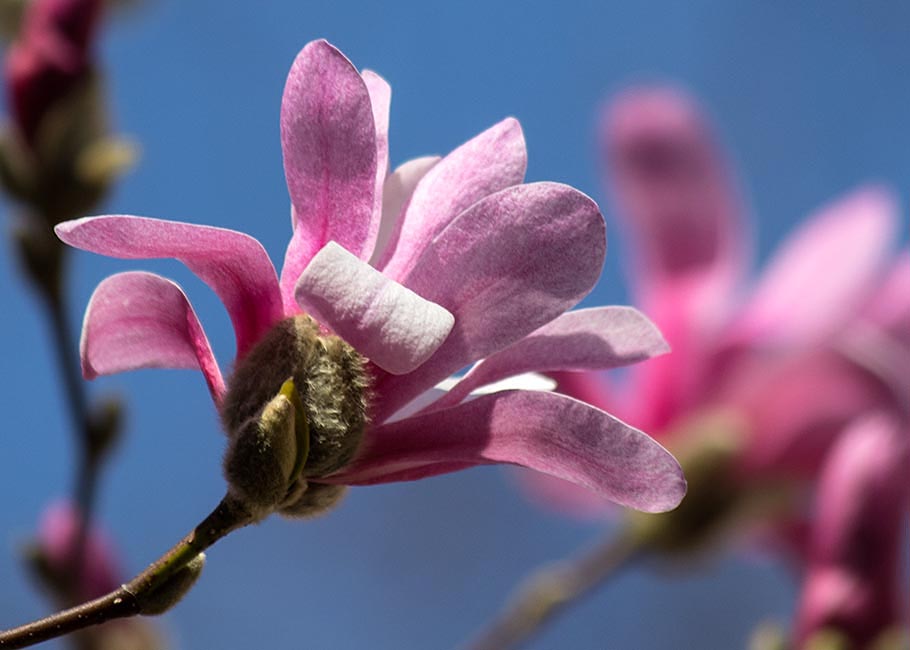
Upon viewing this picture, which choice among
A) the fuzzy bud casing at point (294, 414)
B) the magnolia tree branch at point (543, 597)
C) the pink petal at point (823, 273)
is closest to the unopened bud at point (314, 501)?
the fuzzy bud casing at point (294, 414)

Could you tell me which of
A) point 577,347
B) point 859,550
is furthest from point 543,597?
point 577,347

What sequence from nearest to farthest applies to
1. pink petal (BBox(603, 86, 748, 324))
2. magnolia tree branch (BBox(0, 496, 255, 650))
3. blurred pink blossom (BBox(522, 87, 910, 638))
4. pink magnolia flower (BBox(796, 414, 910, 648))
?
magnolia tree branch (BBox(0, 496, 255, 650)) < pink magnolia flower (BBox(796, 414, 910, 648)) < blurred pink blossom (BBox(522, 87, 910, 638)) < pink petal (BBox(603, 86, 748, 324))

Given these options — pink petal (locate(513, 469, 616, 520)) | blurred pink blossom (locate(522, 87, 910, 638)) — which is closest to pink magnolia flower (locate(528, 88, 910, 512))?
blurred pink blossom (locate(522, 87, 910, 638))

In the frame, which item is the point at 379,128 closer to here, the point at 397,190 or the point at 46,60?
the point at 397,190

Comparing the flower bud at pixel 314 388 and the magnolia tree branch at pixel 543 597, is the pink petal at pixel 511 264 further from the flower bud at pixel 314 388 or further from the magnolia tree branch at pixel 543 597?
the magnolia tree branch at pixel 543 597

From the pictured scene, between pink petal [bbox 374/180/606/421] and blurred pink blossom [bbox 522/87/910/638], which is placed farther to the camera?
blurred pink blossom [bbox 522/87/910/638]

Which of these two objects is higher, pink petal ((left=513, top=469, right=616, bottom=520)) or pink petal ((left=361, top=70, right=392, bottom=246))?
pink petal ((left=361, top=70, right=392, bottom=246))

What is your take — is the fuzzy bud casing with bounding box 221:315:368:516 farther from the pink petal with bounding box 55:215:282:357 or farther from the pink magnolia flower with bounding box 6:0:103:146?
the pink magnolia flower with bounding box 6:0:103:146
